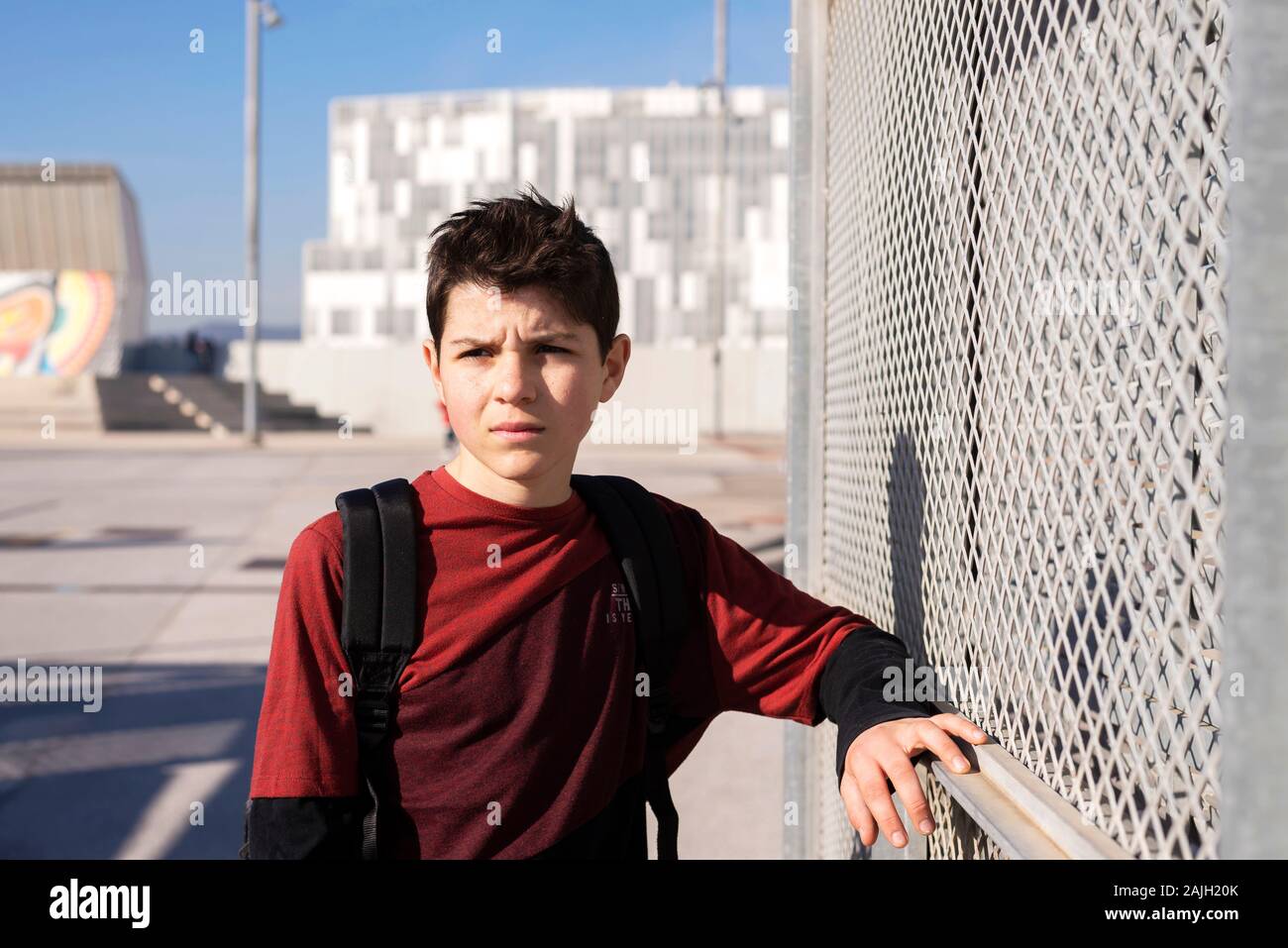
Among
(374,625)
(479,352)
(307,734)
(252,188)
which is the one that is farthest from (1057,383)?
(252,188)

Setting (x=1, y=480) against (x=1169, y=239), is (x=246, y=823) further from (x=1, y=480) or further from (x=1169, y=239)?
(x=1, y=480)

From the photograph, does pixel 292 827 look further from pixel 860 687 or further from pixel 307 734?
pixel 860 687

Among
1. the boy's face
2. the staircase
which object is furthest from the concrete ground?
the staircase

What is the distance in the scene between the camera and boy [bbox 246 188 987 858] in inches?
68.4

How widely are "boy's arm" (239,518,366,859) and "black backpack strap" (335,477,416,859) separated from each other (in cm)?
2

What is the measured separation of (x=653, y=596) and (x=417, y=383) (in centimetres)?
3927

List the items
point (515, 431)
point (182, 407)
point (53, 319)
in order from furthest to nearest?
point (53, 319) → point (182, 407) → point (515, 431)

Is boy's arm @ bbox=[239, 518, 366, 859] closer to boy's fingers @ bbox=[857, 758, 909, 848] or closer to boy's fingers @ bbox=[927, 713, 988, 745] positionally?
boy's fingers @ bbox=[857, 758, 909, 848]

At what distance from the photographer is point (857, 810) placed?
68.5 inches

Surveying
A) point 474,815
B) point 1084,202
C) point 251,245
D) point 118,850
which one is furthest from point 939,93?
point 251,245

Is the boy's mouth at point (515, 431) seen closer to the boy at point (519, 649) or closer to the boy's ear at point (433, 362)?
the boy at point (519, 649)

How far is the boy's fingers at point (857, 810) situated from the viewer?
169 cm

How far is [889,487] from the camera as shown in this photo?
2.37 m
